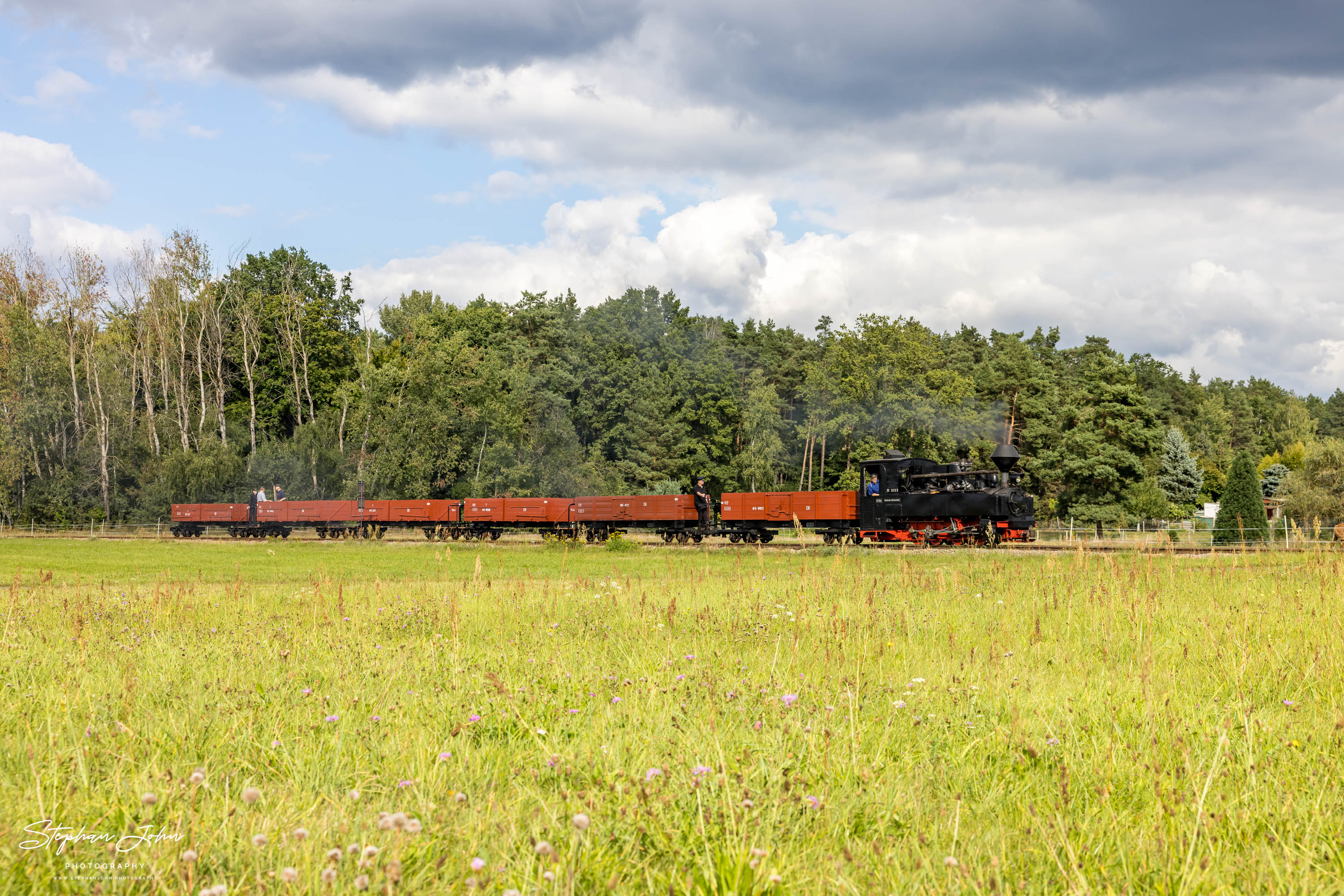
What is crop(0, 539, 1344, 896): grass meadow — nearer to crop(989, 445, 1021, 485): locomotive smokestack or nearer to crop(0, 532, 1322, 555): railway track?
crop(0, 532, 1322, 555): railway track

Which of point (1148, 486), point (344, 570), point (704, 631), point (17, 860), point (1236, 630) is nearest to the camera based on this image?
point (17, 860)

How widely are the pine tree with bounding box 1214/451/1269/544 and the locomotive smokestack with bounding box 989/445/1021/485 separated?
10345mm

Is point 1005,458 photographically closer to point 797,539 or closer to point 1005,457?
point 1005,457

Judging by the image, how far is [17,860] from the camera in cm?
310

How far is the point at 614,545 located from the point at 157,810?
2623 cm

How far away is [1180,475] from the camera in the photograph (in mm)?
78562

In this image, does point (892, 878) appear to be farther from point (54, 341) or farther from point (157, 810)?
point (54, 341)

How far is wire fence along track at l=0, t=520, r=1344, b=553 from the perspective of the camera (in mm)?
25156

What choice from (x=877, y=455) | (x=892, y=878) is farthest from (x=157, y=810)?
(x=877, y=455)

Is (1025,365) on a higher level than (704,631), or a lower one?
higher

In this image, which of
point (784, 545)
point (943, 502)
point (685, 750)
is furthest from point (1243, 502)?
point (685, 750)

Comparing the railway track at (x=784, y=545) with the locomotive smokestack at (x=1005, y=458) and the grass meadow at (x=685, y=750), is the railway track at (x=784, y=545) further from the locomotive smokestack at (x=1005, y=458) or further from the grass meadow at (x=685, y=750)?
the grass meadow at (x=685, y=750)

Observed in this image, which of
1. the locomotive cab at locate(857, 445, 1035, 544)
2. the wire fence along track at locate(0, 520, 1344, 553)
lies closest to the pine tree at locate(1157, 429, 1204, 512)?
the wire fence along track at locate(0, 520, 1344, 553)

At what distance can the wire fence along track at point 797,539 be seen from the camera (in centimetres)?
2516
